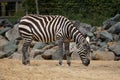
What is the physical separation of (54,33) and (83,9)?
12541 millimetres

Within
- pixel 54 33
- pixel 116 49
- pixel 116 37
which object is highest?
pixel 54 33

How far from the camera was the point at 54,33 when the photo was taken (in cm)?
1825

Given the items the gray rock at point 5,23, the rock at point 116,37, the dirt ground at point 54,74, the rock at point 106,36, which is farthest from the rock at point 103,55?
the gray rock at point 5,23

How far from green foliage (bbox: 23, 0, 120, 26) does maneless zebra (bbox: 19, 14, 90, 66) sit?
1120 centimetres

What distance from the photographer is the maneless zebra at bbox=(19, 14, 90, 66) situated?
17922mm

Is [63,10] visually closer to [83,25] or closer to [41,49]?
[83,25]

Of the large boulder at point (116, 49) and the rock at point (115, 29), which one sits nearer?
the large boulder at point (116, 49)

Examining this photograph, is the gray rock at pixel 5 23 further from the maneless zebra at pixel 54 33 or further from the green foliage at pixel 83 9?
the maneless zebra at pixel 54 33

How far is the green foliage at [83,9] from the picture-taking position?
99.5 ft

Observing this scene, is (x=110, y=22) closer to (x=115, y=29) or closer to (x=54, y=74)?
(x=115, y=29)

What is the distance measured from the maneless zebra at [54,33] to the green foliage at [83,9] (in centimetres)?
1120

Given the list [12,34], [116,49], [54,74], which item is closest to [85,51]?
[54,74]

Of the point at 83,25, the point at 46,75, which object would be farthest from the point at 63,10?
the point at 46,75

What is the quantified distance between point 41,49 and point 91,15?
678 centimetres
